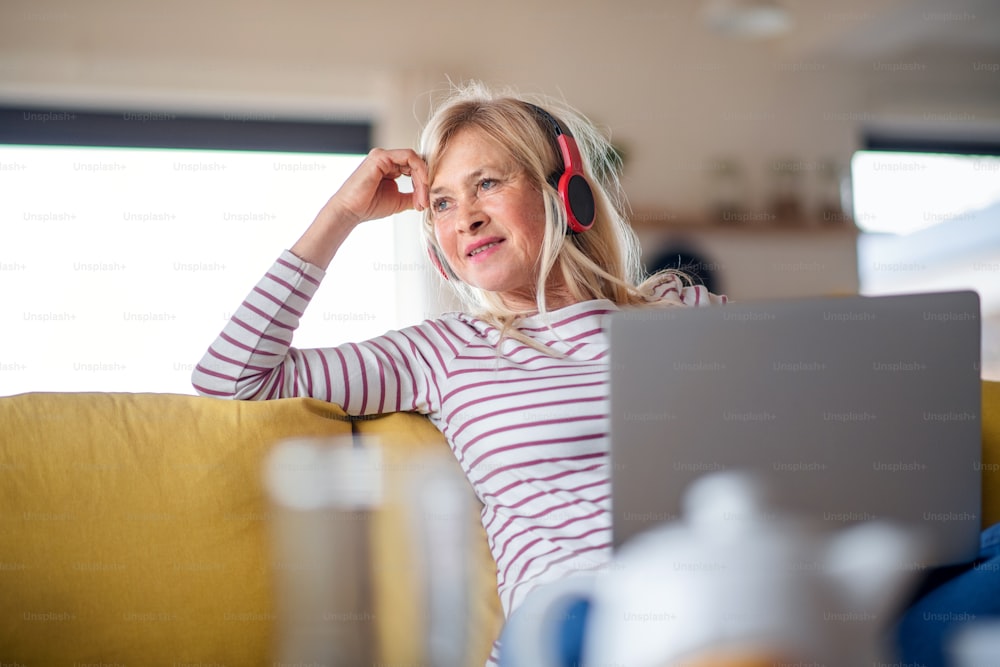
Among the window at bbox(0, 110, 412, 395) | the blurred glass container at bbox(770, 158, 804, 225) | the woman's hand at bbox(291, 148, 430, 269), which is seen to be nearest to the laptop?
the woman's hand at bbox(291, 148, 430, 269)

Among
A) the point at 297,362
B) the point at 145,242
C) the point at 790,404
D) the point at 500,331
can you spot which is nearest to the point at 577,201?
the point at 500,331

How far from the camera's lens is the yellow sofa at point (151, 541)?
1133 millimetres

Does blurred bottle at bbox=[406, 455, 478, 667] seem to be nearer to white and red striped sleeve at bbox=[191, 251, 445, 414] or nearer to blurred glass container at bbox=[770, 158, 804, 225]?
white and red striped sleeve at bbox=[191, 251, 445, 414]

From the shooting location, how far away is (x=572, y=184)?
1.45m

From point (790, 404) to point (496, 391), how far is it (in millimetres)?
483

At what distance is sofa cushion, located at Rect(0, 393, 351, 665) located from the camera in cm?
113

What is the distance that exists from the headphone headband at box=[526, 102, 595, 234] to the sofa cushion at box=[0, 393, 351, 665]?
0.58 meters

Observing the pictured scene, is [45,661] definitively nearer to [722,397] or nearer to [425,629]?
[425,629]

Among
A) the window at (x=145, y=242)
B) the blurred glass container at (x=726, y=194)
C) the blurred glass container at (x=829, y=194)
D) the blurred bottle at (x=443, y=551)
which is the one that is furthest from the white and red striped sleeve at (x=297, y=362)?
the blurred glass container at (x=829, y=194)

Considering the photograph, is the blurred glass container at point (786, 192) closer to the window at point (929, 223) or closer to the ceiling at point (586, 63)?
the ceiling at point (586, 63)

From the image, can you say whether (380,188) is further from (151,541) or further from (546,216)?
(151,541)

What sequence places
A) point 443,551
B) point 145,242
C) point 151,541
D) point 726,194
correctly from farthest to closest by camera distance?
point 726,194 → point 145,242 → point 443,551 → point 151,541


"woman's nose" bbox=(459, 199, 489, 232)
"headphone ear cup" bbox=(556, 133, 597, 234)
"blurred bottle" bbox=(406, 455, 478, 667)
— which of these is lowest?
"blurred bottle" bbox=(406, 455, 478, 667)

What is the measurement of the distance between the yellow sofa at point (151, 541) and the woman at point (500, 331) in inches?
3.9
